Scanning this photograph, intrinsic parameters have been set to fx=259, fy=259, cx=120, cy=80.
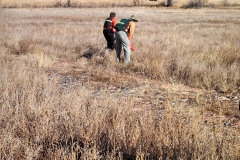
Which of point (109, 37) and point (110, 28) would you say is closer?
point (110, 28)

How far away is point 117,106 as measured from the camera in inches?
177

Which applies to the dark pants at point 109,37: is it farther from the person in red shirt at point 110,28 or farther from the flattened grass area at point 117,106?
the flattened grass area at point 117,106

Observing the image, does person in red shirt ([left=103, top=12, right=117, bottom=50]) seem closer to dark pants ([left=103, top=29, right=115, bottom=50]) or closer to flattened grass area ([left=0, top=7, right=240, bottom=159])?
dark pants ([left=103, top=29, right=115, bottom=50])

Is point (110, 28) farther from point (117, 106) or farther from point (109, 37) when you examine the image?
point (117, 106)

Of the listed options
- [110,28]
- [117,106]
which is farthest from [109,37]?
[117,106]

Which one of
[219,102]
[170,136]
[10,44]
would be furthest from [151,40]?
[170,136]

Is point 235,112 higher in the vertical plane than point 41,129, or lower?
lower

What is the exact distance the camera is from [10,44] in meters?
13.0

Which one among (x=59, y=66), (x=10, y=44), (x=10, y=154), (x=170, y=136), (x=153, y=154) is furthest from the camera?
(x=10, y=44)

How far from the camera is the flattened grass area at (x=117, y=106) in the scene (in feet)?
10.8

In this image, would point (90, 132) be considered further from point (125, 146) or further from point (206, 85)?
point (206, 85)

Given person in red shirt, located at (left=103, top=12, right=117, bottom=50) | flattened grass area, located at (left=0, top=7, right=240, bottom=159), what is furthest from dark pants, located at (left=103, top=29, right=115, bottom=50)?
flattened grass area, located at (left=0, top=7, right=240, bottom=159)

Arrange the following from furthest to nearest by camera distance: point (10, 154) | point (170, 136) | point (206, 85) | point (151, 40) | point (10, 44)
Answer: point (151, 40), point (10, 44), point (206, 85), point (170, 136), point (10, 154)

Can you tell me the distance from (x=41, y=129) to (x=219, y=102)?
3818 mm
